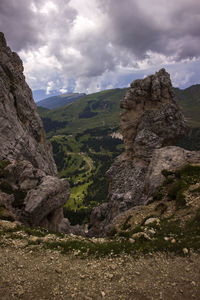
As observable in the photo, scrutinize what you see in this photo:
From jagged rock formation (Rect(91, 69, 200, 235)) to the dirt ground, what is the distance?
37.5 metres

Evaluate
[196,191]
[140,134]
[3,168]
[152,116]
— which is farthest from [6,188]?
[152,116]

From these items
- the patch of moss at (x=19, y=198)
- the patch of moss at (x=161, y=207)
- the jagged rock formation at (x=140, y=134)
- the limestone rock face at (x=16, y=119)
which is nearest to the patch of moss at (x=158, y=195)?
the patch of moss at (x=161, y=207)

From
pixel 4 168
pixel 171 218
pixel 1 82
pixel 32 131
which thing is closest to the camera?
pixel 171 218

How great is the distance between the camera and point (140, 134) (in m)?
63.7

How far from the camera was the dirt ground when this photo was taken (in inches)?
452

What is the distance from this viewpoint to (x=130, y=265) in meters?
13.8

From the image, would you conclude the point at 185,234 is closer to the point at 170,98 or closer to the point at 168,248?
the point at 168,248

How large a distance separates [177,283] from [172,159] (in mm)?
28704

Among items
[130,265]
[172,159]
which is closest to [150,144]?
[172,159]

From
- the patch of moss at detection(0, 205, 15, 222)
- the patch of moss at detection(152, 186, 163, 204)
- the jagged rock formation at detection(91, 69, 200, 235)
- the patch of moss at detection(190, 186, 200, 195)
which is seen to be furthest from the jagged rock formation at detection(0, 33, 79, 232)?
the patch of moss at detection(190, 186, 200, 195)

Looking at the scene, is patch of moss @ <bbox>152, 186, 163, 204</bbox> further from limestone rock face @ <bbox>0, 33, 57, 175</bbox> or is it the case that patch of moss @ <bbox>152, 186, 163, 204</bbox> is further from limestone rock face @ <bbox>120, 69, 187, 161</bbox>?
limestone rock face @ <bbox>0, 33, 57, 175</bbox>

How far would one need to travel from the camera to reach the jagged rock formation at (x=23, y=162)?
32.5m

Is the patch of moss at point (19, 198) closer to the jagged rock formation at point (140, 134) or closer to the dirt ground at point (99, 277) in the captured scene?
the dirt ground at point (99, 277)

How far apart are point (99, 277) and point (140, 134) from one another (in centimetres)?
5486
